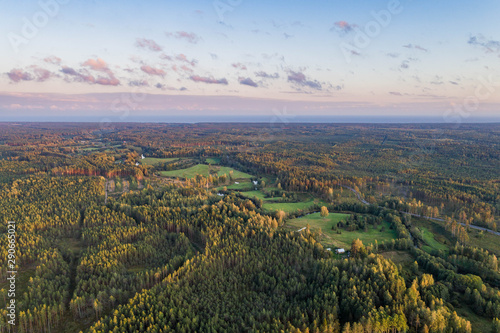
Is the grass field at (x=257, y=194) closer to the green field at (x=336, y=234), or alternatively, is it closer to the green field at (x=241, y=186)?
the green field at (x=241, y=186)

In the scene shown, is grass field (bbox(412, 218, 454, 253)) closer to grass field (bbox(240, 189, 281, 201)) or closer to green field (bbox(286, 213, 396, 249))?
green field (bbox(286, 213, 396, 249))

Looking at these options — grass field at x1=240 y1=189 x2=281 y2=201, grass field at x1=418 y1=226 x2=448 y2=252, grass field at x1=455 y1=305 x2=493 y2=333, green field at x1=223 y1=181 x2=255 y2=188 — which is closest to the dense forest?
grass field at x1=455 y1=305 x2=493 y2=333

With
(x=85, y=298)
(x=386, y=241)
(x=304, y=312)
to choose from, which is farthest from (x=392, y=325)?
(x=85, y=298)

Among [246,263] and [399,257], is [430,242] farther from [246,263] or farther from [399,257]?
[246,263]

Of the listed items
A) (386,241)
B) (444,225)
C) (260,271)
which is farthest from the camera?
(444,225)

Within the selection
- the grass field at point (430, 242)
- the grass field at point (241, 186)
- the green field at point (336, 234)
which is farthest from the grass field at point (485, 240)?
the grass field at point (241, 186)

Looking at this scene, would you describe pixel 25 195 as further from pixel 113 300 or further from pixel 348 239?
pixel 348 239
